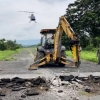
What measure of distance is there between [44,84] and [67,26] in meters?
8.88

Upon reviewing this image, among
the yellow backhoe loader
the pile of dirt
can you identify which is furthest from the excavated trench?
the yellow backhoe loader

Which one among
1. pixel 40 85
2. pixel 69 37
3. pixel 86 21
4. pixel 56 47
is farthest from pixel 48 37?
pixel 86 21

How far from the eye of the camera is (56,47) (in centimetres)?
1992

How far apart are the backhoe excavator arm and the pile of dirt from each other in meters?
6.97

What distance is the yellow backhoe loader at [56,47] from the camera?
18.4 metres

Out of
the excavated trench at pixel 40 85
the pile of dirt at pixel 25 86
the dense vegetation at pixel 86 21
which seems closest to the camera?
the excavated trench at pixel 40 85

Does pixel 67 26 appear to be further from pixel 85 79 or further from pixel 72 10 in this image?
pixel 72 10

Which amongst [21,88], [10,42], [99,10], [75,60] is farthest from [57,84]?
[10,42]

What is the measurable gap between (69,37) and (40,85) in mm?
8131

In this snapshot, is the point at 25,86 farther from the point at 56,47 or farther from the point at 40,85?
the point at 56,47

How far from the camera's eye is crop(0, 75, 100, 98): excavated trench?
966 cm

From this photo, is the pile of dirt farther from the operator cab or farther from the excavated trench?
the operator cab

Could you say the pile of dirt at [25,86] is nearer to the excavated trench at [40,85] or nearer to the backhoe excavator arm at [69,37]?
the excavated trench at [40,85]

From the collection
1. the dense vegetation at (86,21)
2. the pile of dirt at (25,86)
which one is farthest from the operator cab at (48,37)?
the dense vegetation at (86,21)
